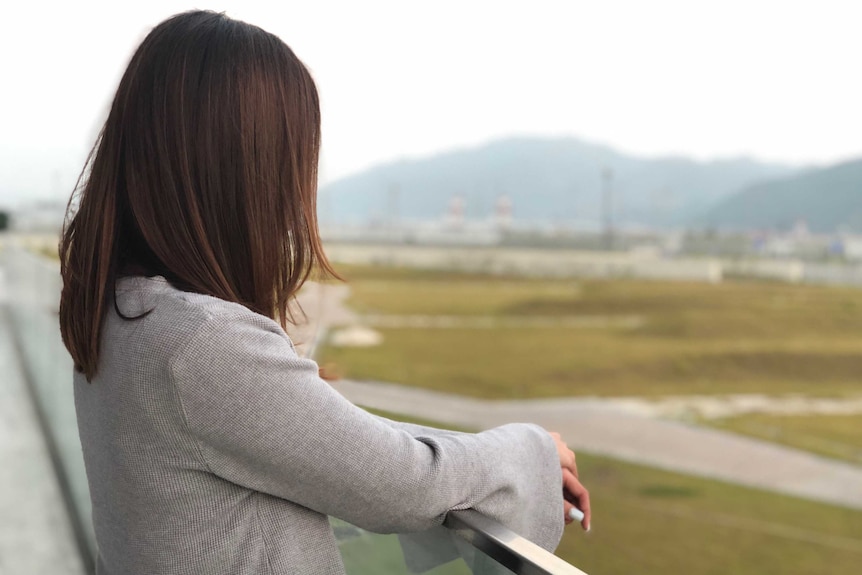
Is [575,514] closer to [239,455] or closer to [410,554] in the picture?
[410,554]

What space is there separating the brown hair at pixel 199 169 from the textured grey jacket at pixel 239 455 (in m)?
0.02

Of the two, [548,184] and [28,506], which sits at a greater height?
[548,184]

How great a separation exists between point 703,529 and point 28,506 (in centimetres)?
1406

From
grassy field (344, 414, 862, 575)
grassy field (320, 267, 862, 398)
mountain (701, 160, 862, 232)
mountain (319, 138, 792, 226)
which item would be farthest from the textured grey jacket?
mountain (319, 138, 792, 226)

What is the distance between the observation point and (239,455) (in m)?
0.39

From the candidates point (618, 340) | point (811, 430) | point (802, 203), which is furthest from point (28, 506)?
point (802, 203)

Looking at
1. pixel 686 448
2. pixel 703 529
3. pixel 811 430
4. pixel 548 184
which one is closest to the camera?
pixel 703 529

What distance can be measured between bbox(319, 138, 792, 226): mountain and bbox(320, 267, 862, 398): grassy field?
16.7 meters

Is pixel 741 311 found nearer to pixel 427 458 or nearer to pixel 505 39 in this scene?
pixel 427 458

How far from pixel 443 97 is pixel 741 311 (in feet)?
103

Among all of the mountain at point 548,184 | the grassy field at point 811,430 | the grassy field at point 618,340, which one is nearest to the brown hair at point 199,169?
the grassy field at point 811,430

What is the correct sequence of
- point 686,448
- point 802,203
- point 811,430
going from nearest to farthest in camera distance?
point 686,448, point 811,430, point 802,203

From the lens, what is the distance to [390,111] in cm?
4812

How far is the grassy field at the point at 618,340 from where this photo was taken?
851 inches
